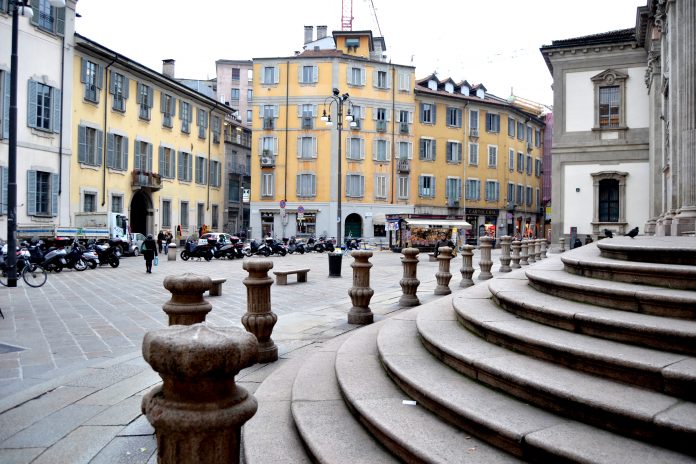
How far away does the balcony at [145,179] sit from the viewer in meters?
31.3

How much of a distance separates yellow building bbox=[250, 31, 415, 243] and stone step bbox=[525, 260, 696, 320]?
36365 mm

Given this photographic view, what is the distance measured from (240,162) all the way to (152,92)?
16.1m

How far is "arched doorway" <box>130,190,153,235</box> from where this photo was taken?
3366 cm

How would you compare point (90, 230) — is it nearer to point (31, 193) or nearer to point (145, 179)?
point (31, 193)

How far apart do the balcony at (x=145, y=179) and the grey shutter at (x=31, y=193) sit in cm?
792

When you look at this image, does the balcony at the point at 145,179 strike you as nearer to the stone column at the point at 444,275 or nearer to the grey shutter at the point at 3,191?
the grey shutter at the point at 3,191

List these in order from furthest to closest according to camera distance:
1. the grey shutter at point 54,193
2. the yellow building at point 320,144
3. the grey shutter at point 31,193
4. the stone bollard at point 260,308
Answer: the yellow building at point 320,144
the grey shutter at point 54,193
the grey shutter at point 31,193
the stone bollard at point 260,308

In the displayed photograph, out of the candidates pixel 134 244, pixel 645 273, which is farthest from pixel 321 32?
pixel 645 273

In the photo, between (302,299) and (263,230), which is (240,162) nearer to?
(263,230)

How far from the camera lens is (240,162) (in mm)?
48719

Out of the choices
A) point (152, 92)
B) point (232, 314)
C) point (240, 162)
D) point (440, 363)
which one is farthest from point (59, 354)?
point (240, 162)

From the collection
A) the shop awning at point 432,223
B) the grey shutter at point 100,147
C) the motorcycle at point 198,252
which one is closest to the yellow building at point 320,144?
the shop awning at point 432,223

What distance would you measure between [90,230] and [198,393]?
78.9 feet

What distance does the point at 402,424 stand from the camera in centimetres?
318
